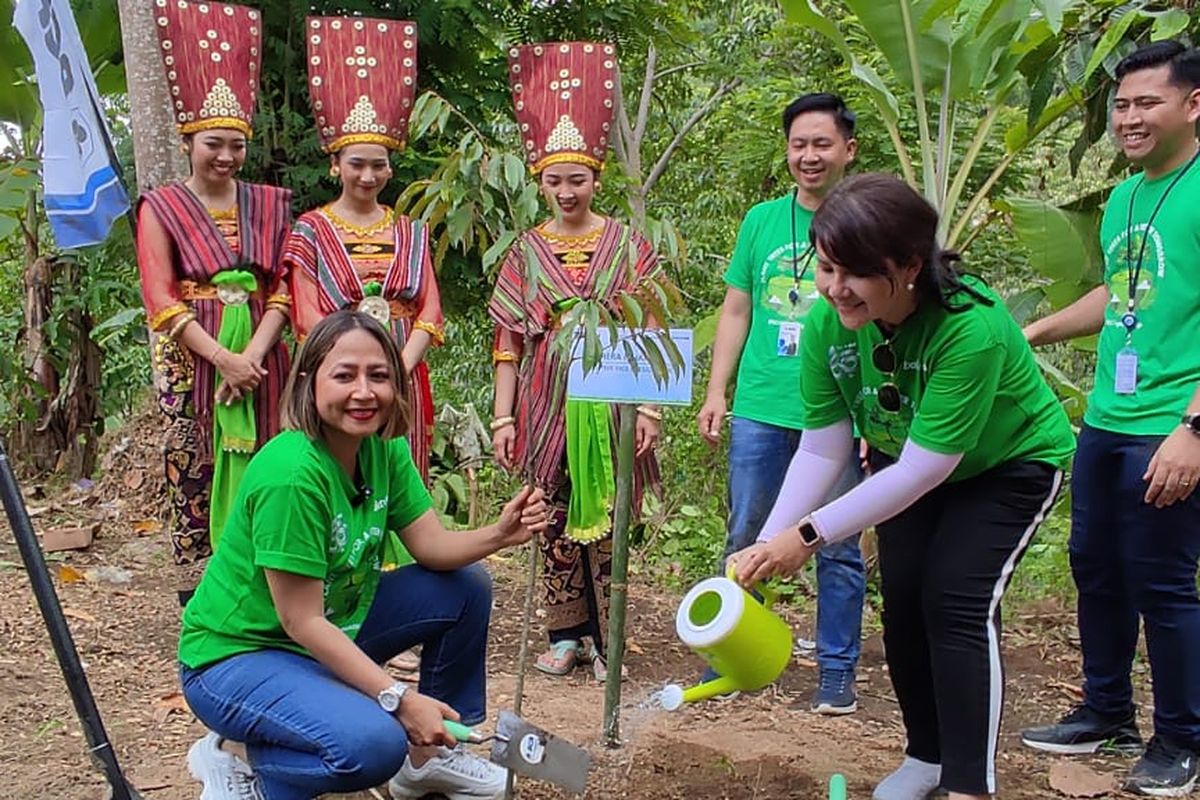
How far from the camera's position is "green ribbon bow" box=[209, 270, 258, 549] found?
3340 millimetres

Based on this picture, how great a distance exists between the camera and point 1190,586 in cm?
262

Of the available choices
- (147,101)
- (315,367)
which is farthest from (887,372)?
(147,101)

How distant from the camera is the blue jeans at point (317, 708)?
201 cm

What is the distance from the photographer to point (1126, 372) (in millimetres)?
2664

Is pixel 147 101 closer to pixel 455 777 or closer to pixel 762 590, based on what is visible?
pixel 455 777

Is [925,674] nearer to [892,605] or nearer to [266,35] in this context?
[892,605]

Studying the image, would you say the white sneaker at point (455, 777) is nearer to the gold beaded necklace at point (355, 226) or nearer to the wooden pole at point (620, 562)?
the wooden pole at point (620, 562)

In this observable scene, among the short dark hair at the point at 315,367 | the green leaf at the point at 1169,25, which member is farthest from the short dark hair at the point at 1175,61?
the short dark hair at the point at 315,367

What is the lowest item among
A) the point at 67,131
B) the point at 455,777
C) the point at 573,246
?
the point at 455,777

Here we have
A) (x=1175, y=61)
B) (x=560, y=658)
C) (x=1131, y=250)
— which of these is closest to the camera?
(x=1175, y=61)

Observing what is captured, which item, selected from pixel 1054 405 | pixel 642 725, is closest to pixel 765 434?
pixel 642 725

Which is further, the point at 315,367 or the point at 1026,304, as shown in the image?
the point at 1026,304

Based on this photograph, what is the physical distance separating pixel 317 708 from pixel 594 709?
1.29 m

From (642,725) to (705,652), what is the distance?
40.6 inches
